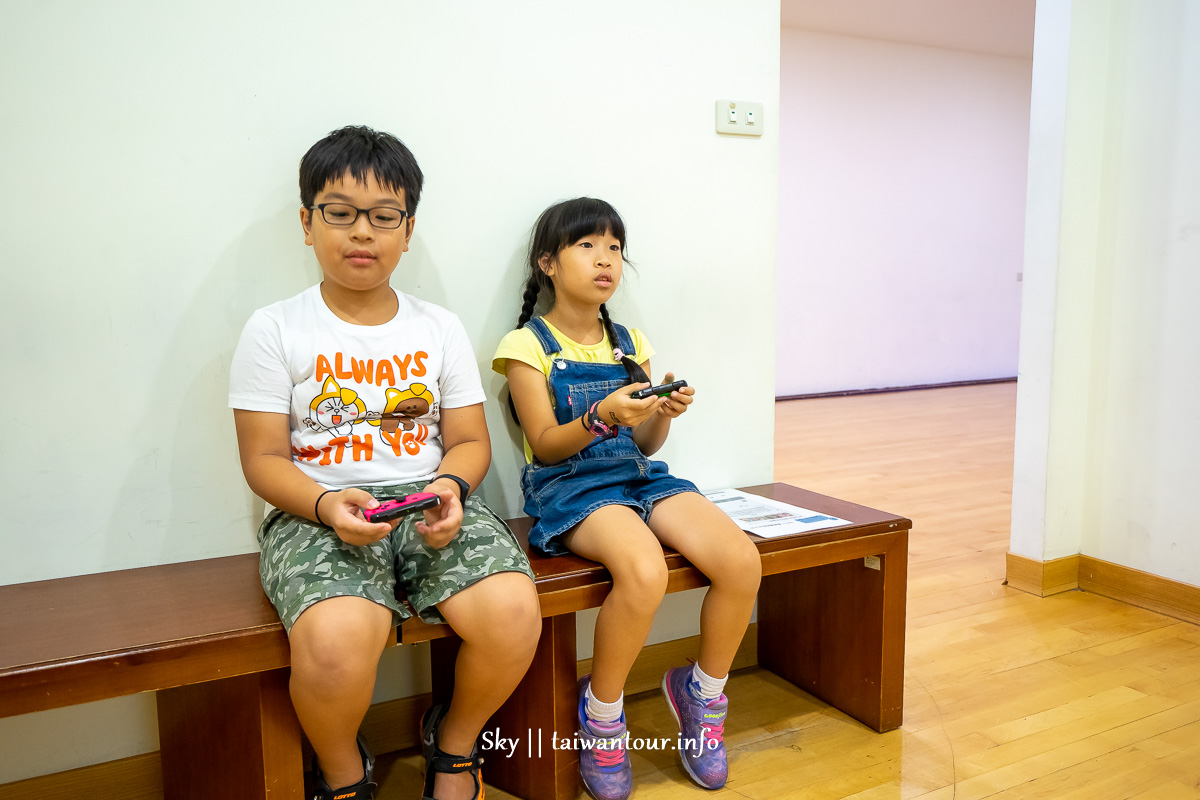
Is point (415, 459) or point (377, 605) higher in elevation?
point (415, 459)

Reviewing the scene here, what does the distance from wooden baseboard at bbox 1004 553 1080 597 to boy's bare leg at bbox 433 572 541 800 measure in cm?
169

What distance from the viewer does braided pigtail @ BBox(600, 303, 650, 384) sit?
1646 millimetres

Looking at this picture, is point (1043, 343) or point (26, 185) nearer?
point (26, 185)

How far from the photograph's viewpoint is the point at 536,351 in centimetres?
160

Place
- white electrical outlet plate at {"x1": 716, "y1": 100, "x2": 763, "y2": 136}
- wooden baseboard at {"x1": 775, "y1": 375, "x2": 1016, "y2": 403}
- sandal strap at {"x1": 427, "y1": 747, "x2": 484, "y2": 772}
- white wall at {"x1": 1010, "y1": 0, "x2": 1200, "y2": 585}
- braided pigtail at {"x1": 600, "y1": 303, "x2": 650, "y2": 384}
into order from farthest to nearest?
1. wooden baseboard at {"x1": 775, "y1": 375, "x2": 1016, "y2": 403}
2. white wall at {"x1": 1010, "y1": 0, "x2": 1200, "y2": 585}
3. white electrical outlet plate at {"x1": 716, "y1": 100, "x2": 763, "y2": 136}
4. braided pigtail at {"x1": 600, "y1": 303, "x2": 650, "y2": 384}
5. sandal strap at {"x1": 427, "y1": 747, "x2": 484, "y2": 772}

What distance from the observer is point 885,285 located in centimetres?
667

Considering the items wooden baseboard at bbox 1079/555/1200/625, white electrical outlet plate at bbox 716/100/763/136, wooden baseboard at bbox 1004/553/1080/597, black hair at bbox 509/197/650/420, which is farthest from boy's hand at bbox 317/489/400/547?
wooden baseboard at bbox 1079/555/1200/625

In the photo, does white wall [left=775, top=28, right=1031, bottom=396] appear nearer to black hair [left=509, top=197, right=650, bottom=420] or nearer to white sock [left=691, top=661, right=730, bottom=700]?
black hair [left=509, top=197, right=650, bottom=420]

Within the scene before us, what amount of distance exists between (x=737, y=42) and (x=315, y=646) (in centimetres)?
153

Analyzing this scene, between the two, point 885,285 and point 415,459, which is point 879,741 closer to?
point 415,459

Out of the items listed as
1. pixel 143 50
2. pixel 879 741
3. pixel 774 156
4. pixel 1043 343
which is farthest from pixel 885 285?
pixel 143 50

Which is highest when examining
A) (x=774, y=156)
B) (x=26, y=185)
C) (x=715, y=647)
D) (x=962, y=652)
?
(x=774, y=156)

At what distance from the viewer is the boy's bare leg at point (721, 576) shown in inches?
57.1

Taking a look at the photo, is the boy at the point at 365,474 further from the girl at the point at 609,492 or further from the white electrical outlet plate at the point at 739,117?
the white electrical outlet plate at the point at 739,117
